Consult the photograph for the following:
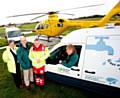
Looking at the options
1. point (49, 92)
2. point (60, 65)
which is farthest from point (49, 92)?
point (60, 65)

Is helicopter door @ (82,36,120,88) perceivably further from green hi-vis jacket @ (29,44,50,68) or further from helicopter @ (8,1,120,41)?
helicopter @ (8,1,120,41)

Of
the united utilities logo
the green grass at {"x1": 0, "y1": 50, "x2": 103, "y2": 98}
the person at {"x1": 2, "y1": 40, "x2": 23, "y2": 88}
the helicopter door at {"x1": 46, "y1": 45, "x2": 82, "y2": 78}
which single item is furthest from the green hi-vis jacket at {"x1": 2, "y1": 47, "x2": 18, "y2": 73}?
the united utilities logo

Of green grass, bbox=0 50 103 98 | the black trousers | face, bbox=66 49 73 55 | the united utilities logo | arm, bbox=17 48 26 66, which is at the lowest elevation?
green grass, bbox=0 50 103 98

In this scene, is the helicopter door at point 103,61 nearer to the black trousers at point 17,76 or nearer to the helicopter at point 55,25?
the black trousers at point 17,76

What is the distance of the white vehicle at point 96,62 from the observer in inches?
233

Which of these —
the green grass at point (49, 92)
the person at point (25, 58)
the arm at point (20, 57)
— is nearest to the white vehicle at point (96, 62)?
the green grass at point (49, 92)

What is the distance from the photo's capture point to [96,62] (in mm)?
6215

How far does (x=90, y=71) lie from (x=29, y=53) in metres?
2.03

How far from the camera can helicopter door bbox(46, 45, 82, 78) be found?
6.76m

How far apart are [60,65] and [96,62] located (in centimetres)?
141

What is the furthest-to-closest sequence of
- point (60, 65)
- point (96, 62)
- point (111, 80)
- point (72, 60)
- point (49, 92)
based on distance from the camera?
point (49, 92), point (60, 65), point (72, 60), point (96, 62), point (111, 80)

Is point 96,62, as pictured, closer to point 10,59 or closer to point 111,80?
point 111,80

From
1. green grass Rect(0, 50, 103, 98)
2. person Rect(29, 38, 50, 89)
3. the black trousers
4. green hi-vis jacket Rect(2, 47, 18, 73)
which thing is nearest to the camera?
person Rect(29, 38, 50, 89)

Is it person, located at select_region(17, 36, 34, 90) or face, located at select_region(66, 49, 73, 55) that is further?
person, located at select_region(17, 36, 34, 90)
